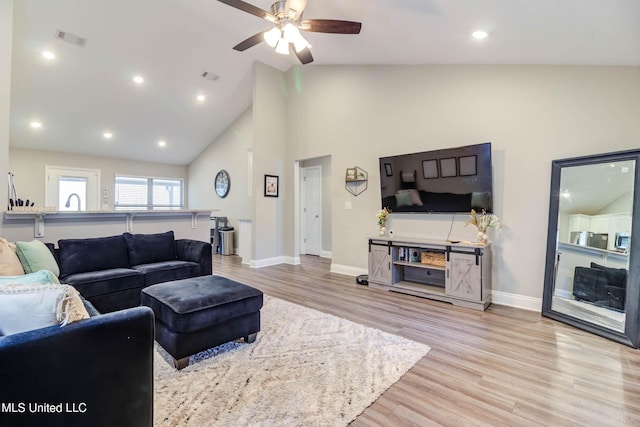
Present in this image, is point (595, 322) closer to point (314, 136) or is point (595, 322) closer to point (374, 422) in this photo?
point (374, 422)

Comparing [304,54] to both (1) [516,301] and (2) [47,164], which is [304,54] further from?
(2) [47,164]

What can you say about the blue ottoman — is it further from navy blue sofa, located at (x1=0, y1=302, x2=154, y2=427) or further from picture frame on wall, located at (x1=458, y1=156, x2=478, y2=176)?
picture frame on wall, located at (x1=458, y1=156, x2=478, y2=176)

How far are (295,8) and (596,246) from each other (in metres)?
3.57

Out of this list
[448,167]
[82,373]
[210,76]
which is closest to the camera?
[82,373]

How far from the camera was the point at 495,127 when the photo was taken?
3.60 meters

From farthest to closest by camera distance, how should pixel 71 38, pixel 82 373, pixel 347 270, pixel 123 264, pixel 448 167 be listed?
1. pixel 347 270
2. pixel 71 38
3. pixel 448 167
4. pixel 123 264
5. pixel 82 373

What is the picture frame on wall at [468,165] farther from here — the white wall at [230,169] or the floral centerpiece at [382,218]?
the white wall at [230,169]

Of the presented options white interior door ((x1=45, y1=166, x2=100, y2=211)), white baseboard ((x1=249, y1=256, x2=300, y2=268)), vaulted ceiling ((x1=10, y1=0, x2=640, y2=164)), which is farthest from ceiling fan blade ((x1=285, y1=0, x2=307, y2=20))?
white interior door ((x1=45, y1=166, x2=100, y2=211))

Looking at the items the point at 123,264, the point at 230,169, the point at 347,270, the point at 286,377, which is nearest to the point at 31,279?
the point at 286,377

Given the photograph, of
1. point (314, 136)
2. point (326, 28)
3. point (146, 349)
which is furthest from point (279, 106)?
point (146, 349)

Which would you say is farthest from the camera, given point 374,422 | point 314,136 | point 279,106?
point 279,106

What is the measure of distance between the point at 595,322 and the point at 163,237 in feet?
15.4

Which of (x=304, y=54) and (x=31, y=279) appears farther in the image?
(x=304, y=54)

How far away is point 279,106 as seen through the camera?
237 inches
